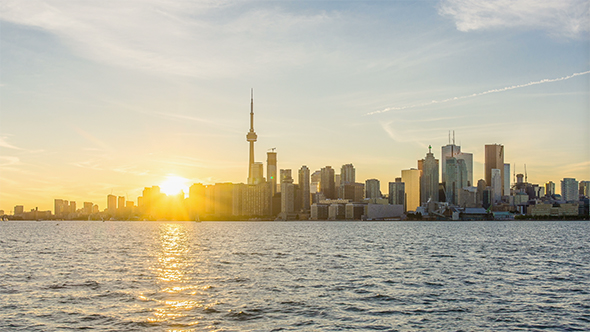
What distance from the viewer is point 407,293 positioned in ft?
174

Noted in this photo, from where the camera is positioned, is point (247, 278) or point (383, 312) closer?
point (383, 312)

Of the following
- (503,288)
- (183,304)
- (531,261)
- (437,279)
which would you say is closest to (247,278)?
(183,304)

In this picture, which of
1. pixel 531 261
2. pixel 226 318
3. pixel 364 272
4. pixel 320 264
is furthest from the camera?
pixel 531 261

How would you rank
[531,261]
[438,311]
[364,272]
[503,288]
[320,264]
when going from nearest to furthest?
[438,311] → [503,288] → [364,272] → [320,264] → [531,261]

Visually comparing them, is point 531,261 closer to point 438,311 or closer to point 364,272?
point 364,272

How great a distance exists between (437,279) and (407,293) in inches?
452

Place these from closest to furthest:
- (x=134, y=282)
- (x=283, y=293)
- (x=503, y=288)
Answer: (x=283, y=293) → (x=503, y=288) → (x=134, y=282)

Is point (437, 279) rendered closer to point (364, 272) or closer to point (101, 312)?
point (364, 272)

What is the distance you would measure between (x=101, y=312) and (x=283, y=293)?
17.1 meters

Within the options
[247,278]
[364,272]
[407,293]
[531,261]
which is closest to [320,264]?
[364,272]

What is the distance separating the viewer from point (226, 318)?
4125 centimetres

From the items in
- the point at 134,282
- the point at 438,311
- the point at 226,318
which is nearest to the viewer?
the point at 226,318

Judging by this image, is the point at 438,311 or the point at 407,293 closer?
the point at 438,311

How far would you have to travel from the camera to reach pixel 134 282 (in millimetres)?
60500
